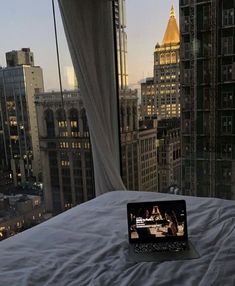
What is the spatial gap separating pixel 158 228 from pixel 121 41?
2373 mm

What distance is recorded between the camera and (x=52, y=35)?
2.48m

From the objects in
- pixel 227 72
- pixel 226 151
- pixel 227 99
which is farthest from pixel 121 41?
pixel 226 151

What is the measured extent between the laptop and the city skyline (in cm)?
164

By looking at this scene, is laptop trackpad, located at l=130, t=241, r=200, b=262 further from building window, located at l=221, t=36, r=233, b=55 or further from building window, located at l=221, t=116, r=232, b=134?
building window, located at l=221, t=36, r=233, b=55

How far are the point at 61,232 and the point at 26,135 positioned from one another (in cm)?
133

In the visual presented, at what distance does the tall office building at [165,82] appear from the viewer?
307 centimetres

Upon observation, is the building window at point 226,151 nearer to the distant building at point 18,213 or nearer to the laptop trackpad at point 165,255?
the distant building at point 18,213

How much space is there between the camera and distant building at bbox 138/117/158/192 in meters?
3.43

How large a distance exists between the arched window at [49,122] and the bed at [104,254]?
1263 millimetres

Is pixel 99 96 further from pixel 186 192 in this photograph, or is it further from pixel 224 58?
pixel 186 192

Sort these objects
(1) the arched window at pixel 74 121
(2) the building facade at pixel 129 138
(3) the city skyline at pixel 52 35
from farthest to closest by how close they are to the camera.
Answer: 1. (2) the building facade at pixel 129 138
2. (1) the arched window at pixel 74 121
3. (3) the city skyline at pixel 52 35

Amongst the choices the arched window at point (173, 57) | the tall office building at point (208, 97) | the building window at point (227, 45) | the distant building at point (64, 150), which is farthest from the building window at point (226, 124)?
the distant building at point (64, 150)

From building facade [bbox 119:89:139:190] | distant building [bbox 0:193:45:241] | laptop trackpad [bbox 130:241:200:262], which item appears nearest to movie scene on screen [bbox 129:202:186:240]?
laptop trackpad [bbox 130:241:200:262]

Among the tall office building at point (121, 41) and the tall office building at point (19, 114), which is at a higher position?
the tall office building at point (121, 41)
